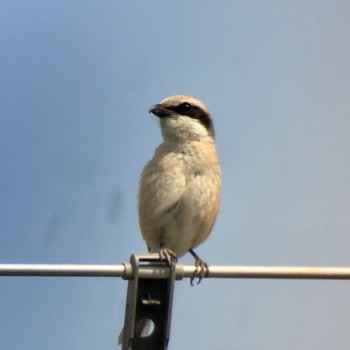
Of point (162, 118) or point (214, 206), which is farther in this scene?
point (162, 118)

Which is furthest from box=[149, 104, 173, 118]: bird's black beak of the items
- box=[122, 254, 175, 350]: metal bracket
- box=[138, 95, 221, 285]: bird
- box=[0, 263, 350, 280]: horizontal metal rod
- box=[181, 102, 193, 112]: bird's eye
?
box=[122, 254, 175, 350]: metal bracket

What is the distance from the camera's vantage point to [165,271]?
11.7 feet

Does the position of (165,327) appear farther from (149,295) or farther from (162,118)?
(162,118)

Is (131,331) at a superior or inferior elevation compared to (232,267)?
inferior

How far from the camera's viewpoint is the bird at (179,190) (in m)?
6.30

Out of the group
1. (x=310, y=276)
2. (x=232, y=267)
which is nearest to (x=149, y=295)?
(x=232, y=267)

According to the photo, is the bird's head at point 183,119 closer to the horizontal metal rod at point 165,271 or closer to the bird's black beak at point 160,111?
the bird's black beak at point 160,111

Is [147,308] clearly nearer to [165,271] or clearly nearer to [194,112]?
[165,271]

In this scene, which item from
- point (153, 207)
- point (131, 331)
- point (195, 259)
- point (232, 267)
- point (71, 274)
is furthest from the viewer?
point (195, 259)

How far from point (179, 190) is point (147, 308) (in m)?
2.88

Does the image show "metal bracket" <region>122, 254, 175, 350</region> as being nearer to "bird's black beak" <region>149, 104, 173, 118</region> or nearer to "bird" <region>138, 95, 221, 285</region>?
"bird" <region>138, 95, 221, 285</region>

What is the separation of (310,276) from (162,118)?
3251 millimetres

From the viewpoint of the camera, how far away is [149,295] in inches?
138

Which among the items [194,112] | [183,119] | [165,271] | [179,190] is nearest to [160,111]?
[183,119]
